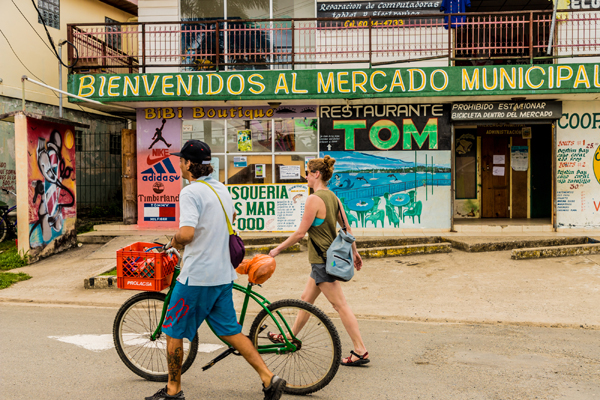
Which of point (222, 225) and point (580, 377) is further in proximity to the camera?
point (580, 377)

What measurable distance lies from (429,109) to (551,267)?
530 cm

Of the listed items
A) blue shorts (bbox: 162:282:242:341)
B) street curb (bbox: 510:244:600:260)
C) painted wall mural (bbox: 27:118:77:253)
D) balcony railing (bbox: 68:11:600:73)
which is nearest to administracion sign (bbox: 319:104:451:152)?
balcony railing (bbox: 68:11:600:73)

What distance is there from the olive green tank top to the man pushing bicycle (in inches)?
40.8

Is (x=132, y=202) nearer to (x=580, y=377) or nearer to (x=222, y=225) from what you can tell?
(x=222, y=225)

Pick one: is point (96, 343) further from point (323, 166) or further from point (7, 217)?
→ point (7, 217)

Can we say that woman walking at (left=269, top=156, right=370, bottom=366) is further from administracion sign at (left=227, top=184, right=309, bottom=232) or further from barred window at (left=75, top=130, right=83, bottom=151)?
barred window at (left=75, top=130, right=83, bottom=151)

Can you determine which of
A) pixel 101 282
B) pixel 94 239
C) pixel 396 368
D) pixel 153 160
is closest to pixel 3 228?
pixel 94 239

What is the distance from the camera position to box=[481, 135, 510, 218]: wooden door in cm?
1525

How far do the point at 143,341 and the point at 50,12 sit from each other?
1525cm

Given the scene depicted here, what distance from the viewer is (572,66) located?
11453 millimetres

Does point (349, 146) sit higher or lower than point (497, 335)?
higher

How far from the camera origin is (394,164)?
12820mm

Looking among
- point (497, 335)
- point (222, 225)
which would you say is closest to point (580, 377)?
point (497, 335)

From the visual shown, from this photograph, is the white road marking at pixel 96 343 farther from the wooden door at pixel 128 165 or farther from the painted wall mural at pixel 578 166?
the painted wall mural at pixel 578 166
